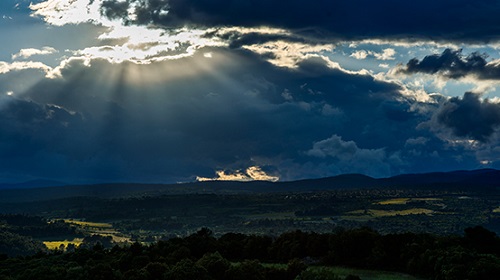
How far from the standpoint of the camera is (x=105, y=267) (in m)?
86.0

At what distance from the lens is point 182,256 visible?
9975 cm

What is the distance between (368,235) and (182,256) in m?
31.0

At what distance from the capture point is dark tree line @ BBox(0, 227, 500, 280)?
236 feet

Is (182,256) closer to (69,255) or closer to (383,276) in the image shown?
(69,255)

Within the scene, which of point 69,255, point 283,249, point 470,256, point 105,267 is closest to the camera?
point 470,256

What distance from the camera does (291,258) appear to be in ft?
307

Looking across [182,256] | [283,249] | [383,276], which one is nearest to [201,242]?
[182,256]

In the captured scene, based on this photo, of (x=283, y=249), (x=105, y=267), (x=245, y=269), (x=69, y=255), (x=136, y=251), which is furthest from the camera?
(x=69, y=255)

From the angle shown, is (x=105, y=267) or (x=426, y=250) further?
(x=105, y=267)

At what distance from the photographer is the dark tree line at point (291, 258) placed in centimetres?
A: 7188

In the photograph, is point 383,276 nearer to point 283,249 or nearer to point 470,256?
point 470,256

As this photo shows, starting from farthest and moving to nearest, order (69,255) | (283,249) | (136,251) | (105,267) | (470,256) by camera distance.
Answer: (69,255) → (136,251) → (283,249) → (105,267) → (470,256)

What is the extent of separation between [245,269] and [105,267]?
22401mm

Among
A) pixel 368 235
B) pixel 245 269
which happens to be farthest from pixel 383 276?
pixel 245 269
